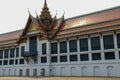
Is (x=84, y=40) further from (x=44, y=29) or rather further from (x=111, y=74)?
(x=44, y=29)

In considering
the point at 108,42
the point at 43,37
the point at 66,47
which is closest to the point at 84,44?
the point at 66,47

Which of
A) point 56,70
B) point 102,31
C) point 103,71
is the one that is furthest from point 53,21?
point 103,71

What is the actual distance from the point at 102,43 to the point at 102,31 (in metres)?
2.23

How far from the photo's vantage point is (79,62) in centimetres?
3684

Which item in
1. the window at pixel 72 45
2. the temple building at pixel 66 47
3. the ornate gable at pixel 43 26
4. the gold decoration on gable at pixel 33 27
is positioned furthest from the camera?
the gold decoration on gable at pixel 33 27

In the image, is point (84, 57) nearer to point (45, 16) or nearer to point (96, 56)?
point (96, 56)

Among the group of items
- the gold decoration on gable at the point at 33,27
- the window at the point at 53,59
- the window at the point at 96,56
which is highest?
the gold decoration on gable at the point at 33,27

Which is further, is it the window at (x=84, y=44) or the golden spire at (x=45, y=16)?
the golden spire at (x=45, y=16)

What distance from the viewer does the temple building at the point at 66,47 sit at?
33.4 m

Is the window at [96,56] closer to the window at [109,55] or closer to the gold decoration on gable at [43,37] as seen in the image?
the window at [109,55]

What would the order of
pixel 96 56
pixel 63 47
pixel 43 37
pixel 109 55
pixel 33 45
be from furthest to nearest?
1. pixel 33 45
2. pixel 43 37
3. pixel 63 47
4. pixel 96 56
5. pixel 109 55

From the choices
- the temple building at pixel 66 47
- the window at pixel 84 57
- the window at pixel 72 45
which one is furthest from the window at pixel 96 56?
the window at pixel 72 45

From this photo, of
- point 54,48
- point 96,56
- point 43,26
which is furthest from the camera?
point 43,26

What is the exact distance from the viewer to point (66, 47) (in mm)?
39562
